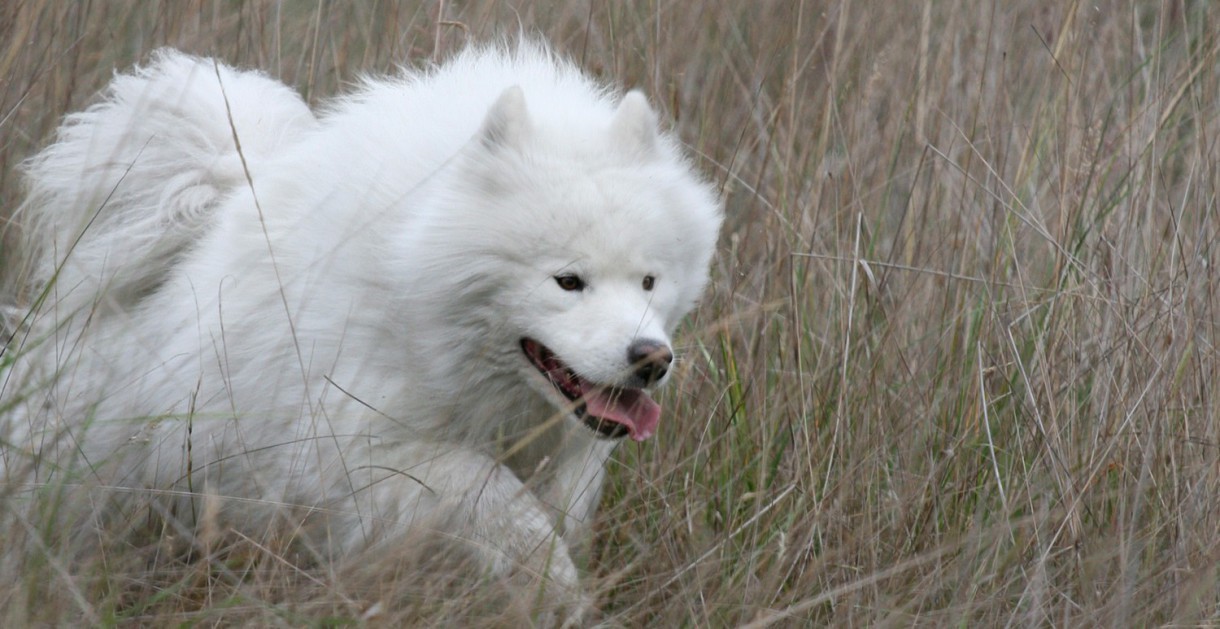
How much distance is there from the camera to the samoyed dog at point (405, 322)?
3.46 metres

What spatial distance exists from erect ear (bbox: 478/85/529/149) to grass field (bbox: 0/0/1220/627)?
0.70m

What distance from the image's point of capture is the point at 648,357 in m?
3.30

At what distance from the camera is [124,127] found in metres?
4.08

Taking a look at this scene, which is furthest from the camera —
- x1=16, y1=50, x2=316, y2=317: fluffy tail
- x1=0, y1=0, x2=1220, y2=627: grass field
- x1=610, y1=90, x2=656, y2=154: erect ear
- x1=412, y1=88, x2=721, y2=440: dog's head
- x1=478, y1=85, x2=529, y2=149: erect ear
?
x1=16, y1=50, x2=316, y2=317: fluffy tail

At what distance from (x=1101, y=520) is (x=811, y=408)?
0.84 metres

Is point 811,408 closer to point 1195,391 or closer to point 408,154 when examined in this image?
point 1195,391

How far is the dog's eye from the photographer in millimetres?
3479

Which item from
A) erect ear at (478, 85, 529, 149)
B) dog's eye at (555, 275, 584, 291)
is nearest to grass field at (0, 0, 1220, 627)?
dog's eye at (555, 275, 584, 291)

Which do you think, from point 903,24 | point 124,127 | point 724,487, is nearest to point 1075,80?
point 903,24

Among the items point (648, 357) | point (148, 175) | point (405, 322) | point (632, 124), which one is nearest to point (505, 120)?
point (632, 124)

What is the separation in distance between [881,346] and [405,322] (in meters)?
1.35

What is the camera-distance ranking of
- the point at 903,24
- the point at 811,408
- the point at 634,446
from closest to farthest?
1. the point at 811,408
2. the point at 634,446
3. the point at 903,24

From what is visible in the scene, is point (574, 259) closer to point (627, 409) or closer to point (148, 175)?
point (627, 409)

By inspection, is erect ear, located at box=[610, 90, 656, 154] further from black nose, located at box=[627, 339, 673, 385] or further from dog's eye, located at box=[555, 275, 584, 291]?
black nose, located at box=[627, 339, 673, 385]
